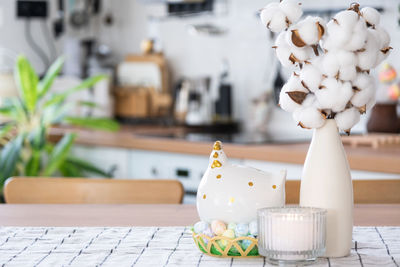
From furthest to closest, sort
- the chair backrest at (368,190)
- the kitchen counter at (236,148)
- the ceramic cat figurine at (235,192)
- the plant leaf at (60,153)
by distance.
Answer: the plant leaf at (60,153)
the kitchen counter at (236,148)
the chair backrest at (368,190)
the ceramic cat figurine at (235,192)

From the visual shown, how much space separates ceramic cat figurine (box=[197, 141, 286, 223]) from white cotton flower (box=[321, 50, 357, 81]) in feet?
0.58

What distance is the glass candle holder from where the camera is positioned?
3.35 feet

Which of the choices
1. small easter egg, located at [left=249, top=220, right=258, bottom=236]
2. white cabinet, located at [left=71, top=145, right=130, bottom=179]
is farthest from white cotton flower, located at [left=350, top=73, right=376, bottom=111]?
white cabinet, located at [left=71, top=145, right=130, bottom=179]

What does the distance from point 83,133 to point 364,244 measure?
2444 millimetres

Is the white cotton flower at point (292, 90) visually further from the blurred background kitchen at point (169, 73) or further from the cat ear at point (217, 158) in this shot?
the blurred background kitchen at point (169, 73)

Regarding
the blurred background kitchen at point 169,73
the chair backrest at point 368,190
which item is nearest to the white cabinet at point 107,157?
the blurred background kitchen at point 169,73

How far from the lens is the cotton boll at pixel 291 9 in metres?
1.04

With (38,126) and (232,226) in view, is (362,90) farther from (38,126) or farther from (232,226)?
(38,126)

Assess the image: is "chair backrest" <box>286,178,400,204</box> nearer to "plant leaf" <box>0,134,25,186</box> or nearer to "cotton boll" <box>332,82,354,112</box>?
"cotton boll" <box>332,82,354,112</box>

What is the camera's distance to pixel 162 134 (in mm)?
3357

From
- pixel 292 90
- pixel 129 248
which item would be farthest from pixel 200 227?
pixel 292 90

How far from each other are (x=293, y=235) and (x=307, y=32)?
0.89 feet

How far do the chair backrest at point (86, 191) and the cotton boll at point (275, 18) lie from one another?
75 centimetres

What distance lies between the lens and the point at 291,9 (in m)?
1.04
